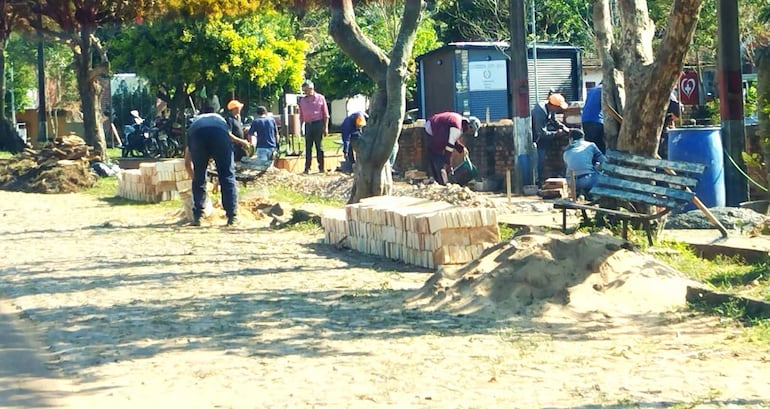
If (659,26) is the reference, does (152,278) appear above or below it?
below

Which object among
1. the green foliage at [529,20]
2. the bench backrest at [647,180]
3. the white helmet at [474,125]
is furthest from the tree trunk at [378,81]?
the green foliage at [529,20]

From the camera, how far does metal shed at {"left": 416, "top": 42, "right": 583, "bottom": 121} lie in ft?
107

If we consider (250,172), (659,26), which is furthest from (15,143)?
(659,26)

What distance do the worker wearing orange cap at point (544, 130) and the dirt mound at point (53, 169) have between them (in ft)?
28.5

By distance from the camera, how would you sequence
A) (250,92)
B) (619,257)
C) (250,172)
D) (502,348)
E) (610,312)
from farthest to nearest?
(250,92), (250,172), (619,257), (610,312), (502,348)

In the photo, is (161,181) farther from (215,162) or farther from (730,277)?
(730,277)

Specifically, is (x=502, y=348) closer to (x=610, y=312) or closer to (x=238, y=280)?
(x=610, y=312)

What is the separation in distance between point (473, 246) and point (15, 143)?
26940 millimetres

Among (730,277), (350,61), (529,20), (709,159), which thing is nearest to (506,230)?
(709,159)

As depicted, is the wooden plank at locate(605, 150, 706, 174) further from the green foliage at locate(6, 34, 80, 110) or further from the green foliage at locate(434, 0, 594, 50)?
the green foliage at locate(6, 34, 80, 110)

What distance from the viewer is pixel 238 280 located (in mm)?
11102

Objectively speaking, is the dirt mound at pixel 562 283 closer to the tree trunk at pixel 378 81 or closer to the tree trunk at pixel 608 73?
the tree trunk at pixel 608 73

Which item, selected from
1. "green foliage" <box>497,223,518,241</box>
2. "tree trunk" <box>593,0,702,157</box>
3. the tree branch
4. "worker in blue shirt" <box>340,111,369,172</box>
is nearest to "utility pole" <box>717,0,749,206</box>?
"tree trunk" <box>593,0,702,157</box>

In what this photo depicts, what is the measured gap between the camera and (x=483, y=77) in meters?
32.8
